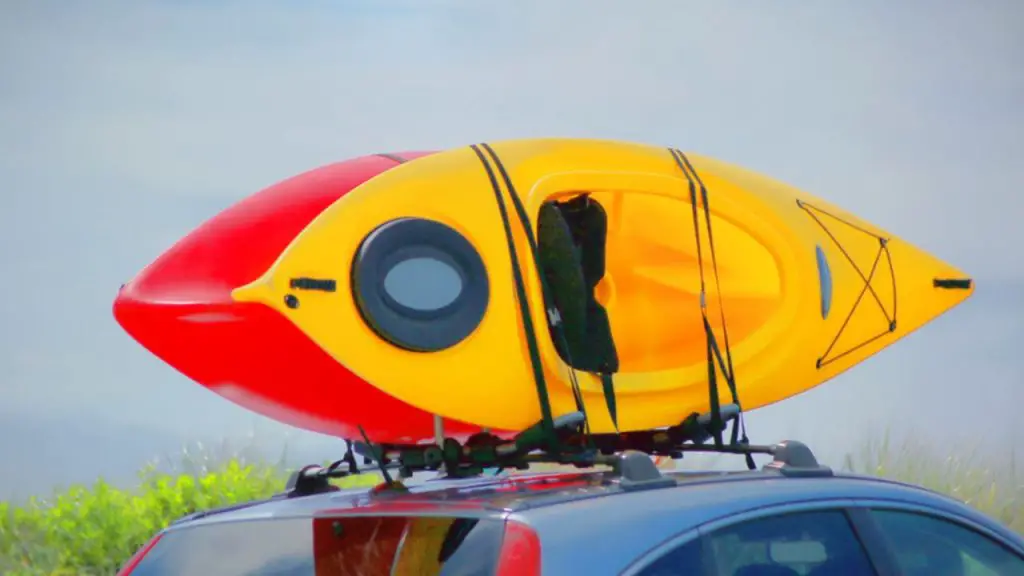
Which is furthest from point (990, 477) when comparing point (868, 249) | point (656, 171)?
point (656, 171)

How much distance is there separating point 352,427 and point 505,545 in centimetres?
134

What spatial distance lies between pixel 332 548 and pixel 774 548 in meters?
0.97

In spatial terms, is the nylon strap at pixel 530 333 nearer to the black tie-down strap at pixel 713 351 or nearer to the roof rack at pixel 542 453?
the roof rack at pixel 542 453

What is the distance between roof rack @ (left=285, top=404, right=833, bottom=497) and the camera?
342cm

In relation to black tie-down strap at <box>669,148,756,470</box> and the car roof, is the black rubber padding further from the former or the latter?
black tie-down strap at <box>669,148,756,470</box>

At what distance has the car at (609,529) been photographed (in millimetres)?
2699

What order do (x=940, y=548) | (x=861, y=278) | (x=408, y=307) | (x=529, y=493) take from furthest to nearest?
(x=861, y=278)
(x=408, y=307)
(x=940, y=548)
(x=529, y=493)

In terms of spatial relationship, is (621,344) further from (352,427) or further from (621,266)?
(352,427)

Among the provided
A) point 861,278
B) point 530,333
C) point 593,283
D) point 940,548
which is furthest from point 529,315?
point 861,278

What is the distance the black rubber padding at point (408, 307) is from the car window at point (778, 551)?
0.99m

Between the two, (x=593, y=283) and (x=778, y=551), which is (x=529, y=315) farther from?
(x=778, y=551)

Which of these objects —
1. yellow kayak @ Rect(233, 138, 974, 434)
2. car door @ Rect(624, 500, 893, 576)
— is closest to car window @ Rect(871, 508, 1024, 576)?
car door @ Rect(624, 500, 893, 576)

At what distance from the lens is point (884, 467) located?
9.62 meters

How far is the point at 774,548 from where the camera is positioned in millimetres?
3090
